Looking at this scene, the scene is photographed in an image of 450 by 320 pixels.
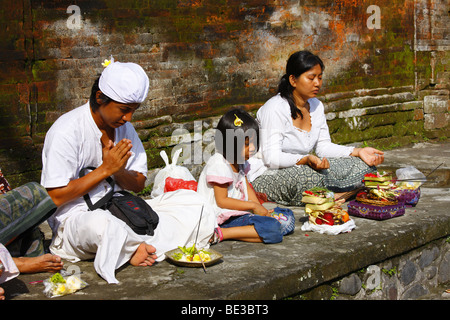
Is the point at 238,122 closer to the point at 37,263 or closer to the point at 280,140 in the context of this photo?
the point at 280,140

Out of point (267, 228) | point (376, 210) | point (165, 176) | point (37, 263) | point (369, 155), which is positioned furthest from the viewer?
point (369, 155)

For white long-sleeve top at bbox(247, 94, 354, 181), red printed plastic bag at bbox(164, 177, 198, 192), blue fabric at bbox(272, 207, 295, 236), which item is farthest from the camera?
white long-sleeve top at bbox(247, 94, 354, 181)

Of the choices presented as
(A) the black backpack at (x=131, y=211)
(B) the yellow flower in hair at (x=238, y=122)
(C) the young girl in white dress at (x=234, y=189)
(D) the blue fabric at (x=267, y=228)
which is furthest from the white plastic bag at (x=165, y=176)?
(A) the black backpack at (x=131, y=211)

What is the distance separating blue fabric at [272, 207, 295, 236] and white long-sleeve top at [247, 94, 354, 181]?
93 cm

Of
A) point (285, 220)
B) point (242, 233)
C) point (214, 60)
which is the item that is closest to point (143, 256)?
point (242, 233)

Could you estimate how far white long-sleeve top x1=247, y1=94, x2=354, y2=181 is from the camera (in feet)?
18.4

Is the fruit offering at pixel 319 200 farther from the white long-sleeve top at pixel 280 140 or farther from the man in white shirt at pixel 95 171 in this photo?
the man in white shirt at pixel 95 171

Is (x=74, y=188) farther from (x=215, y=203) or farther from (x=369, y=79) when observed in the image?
(x=369, y=79)

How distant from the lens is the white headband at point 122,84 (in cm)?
Answer: 391

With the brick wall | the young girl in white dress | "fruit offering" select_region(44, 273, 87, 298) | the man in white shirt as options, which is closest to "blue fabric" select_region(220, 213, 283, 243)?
the young girl in white dress

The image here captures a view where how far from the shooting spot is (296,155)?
567cm

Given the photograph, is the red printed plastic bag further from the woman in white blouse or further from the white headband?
the white headband

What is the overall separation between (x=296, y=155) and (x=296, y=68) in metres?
0.79
